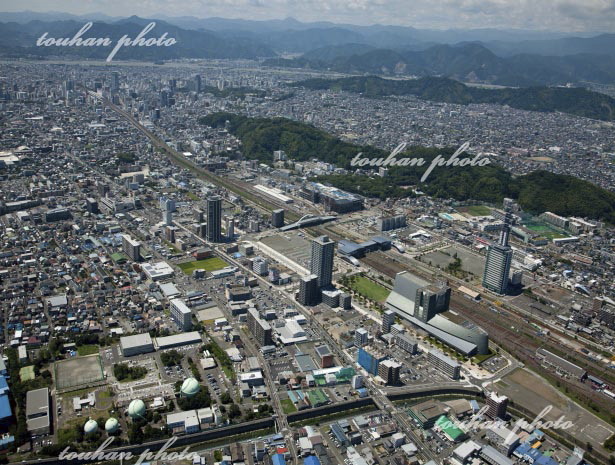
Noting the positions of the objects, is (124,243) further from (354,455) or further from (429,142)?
(429,142)

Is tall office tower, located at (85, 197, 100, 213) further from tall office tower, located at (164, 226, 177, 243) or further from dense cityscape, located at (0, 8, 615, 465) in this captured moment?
tall office tower, located at (164, 226, 177, 243)

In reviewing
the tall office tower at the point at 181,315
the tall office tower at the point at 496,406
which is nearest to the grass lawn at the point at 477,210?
the tall office tower at the point at 496,406

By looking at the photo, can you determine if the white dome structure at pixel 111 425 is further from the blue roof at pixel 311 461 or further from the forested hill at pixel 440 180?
the forested hill at pixel 440 180

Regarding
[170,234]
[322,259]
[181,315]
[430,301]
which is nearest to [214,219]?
[170,234]

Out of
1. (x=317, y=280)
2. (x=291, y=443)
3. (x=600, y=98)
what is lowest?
(x=291, y=443)

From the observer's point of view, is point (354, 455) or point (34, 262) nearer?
point (354, 455)

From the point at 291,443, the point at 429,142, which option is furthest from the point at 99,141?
the point at 291,443
